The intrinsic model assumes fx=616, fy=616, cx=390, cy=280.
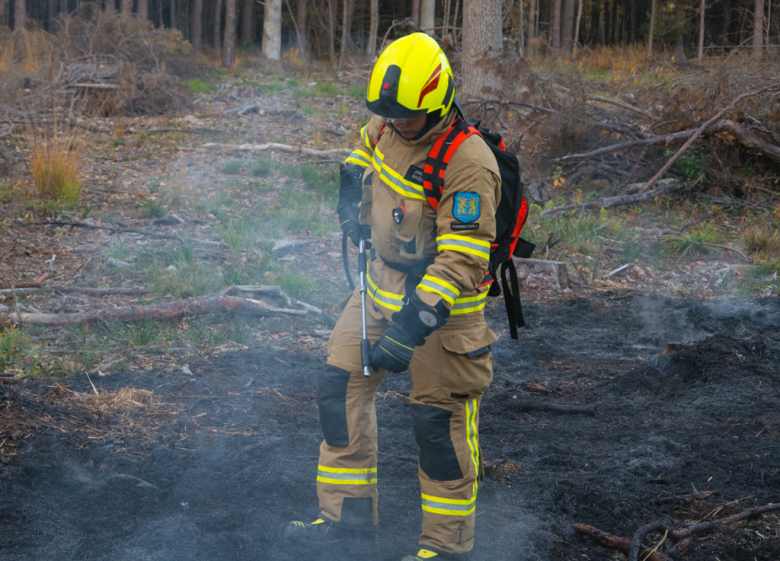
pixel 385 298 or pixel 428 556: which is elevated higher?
pixel 385 298

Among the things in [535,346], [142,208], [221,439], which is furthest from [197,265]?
[535,346]

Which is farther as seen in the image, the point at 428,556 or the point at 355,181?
the point at 355,181

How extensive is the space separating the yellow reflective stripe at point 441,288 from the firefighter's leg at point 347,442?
1.46 feet

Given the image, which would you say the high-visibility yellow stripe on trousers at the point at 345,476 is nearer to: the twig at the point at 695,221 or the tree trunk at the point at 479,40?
the twig at the point at 695,221

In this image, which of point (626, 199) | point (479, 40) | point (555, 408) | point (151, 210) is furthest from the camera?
point (479, 40)

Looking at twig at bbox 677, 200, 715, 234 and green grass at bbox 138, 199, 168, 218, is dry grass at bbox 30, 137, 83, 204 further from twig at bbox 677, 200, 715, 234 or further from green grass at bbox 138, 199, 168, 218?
twig at bbox 677, 200, 715, 234

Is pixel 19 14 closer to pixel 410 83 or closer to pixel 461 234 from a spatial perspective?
pixel 410 83

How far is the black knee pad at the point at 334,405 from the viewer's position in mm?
2721

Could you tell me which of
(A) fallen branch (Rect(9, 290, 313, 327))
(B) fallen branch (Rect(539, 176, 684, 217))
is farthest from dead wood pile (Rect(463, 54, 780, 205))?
(A) fallen branch (Rect(9, 290, 313, 327))

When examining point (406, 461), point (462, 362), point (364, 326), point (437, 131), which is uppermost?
point (437, 131)

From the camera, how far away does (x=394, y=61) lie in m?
2.53

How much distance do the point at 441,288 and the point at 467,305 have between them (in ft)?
0.96

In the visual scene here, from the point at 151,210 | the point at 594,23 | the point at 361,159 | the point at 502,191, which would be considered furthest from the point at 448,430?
the point at 594,23

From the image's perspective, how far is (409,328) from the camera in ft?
8.02
